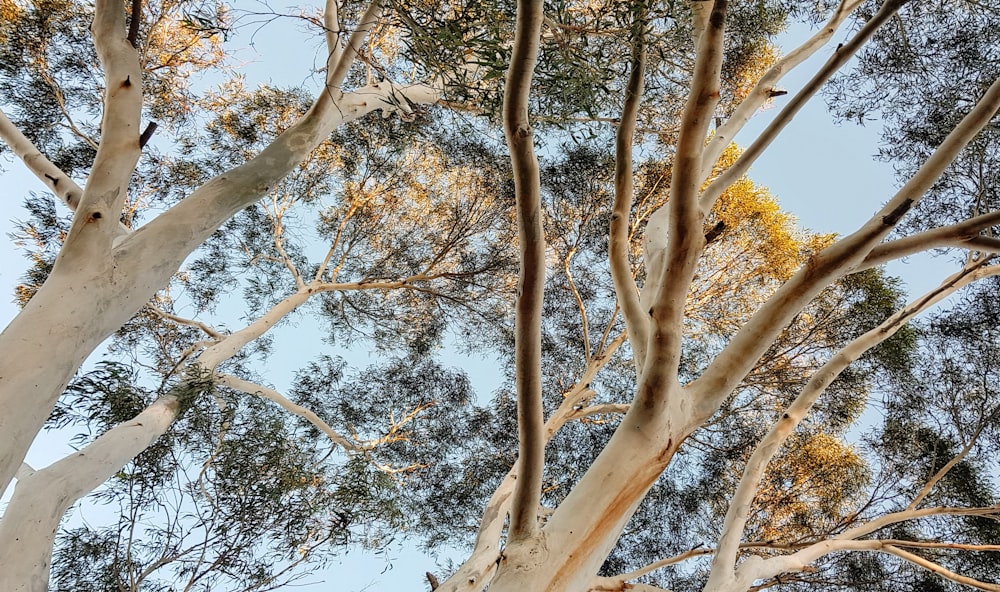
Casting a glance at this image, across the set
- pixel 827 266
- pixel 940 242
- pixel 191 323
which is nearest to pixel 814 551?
pixel 940 242

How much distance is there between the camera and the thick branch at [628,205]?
→ 2.24 metres

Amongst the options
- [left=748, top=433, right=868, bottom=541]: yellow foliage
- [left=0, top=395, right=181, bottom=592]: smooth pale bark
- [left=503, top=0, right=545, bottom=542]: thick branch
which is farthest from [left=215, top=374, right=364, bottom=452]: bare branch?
[left=748, top=433, right=868, bottom=541]: yellow foliage

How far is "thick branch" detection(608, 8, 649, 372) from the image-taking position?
7.35 feet

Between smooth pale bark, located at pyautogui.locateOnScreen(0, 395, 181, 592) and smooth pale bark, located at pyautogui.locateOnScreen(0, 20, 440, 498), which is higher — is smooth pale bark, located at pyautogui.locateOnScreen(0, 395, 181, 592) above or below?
below

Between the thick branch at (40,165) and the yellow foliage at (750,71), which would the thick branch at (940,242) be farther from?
the yellow foliage at (750,71)

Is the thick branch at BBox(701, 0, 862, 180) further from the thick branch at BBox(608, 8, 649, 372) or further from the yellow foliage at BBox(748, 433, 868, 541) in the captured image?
the yellow foliage at BBox(748, 433, 868, 541)

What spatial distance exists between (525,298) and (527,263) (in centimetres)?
10

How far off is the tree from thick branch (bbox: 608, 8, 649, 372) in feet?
0.05

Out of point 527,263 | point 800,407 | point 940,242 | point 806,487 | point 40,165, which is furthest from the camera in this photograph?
point 806,487

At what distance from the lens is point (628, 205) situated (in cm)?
241

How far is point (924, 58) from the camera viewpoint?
4.38m

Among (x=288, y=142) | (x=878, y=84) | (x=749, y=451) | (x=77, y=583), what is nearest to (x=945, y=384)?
(x=749, y=451)

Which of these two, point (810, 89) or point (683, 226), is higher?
point (810, 89)

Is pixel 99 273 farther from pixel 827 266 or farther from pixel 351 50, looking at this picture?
pixel 827 266
